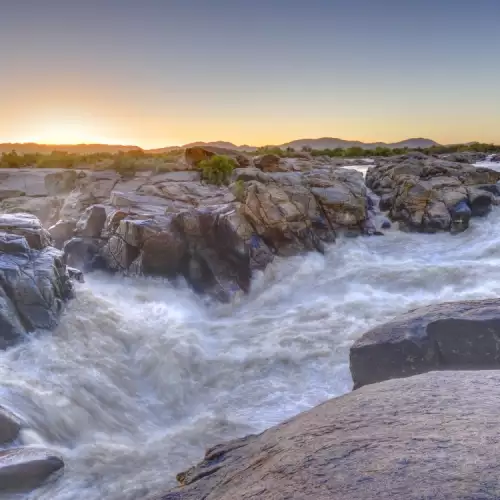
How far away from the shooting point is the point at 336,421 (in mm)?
4535

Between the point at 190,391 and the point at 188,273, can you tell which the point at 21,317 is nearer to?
the point at 190,391

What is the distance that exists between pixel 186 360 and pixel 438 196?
1652cm

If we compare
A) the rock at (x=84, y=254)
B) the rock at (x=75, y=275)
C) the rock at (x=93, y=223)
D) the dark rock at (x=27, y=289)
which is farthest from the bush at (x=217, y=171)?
the dark rock at (x=27, y=289)

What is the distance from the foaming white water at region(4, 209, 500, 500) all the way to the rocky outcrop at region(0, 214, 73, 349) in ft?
1.32

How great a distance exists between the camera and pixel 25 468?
22.0 feet

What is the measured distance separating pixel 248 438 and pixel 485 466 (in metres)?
3.55

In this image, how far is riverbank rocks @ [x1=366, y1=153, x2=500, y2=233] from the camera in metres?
22.9

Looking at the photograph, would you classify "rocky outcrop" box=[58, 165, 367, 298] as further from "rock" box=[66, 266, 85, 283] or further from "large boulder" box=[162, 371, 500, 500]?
"large boulder" box=[162, 371, 500, 500]

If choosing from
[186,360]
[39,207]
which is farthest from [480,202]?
[39,207]

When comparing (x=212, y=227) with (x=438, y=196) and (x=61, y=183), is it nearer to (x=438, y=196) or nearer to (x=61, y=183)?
(x=61, y=183)

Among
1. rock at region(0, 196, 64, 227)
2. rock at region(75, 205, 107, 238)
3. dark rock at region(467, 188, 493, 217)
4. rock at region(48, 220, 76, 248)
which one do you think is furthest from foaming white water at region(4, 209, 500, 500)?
rock at region(0, 196, 64, 227)

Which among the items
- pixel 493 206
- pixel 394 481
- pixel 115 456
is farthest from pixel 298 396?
pixel 493 206

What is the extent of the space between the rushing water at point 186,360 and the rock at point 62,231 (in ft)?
10.5

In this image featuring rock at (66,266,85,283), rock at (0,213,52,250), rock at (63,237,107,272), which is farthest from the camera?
rock at (63,237,107,272)
